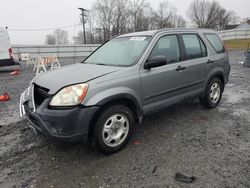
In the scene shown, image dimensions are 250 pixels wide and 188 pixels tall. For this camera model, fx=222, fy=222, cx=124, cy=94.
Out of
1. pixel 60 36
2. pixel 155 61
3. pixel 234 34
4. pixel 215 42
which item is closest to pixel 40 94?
pixel 155 61

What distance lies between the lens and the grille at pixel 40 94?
10.4 ft

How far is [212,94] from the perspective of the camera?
17.0 ft

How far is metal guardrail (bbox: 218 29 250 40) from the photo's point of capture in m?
32.8

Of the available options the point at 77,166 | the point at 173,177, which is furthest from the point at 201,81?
the point at 77,166

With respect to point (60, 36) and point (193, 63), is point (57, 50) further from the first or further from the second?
point (60, 36)

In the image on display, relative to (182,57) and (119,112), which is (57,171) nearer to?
(119,112)

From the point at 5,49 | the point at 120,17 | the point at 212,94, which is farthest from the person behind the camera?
the point at 120,17

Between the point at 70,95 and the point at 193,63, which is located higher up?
the point at 193,63

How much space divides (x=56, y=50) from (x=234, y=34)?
86.3 feet

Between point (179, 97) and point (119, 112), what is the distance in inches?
58.5

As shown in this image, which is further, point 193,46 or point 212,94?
point 212,94

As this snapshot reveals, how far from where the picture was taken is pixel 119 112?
131 inches

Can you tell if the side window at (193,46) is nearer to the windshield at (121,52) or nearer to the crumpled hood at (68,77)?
the windshield at (121,52)

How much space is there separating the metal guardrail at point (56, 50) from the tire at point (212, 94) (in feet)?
64.2
